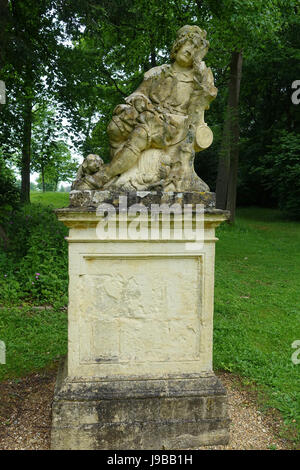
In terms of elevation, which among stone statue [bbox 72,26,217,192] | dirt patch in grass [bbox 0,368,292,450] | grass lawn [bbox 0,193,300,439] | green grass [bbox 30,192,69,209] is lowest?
dirt patch in grass [bbox 0,368,292,450]

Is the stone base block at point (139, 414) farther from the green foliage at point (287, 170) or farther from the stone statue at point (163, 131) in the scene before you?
the green foliage at point (287, 170)

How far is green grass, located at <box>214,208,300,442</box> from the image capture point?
12.2ft

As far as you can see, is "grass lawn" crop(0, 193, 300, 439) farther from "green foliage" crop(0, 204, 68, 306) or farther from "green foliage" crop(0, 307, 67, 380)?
"green foliage" crop(0, 204, 68, 306)

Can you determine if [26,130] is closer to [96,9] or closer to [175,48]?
[96,9]

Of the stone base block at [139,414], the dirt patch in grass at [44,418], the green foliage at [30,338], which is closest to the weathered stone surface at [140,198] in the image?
the stone base block at [139,414]

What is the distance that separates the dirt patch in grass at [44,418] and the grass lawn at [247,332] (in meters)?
0.16

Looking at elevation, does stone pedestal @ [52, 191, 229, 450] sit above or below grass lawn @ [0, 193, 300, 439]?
above

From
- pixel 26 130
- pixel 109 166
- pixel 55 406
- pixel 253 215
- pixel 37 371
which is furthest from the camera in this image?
pixel 253 215

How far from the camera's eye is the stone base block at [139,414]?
107 inches

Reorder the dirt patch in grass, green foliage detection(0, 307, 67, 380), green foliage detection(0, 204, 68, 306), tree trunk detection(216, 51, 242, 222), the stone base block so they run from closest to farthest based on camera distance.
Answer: the stone base block → the dirt patch in grass → green foliage detection(0, 307, 67, 380) → green foliage detection(0, 204, 68, 306) → tree trunk detection(216, 51, 242, 222)

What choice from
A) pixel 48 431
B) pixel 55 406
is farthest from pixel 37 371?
pixel 55 406

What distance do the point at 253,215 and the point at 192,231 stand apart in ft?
54.7

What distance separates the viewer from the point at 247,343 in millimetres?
4551

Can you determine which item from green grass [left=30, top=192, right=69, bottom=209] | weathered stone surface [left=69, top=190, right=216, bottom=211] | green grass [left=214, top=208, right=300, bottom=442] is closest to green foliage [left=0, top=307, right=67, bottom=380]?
green grass [left=214, top=208, right=300, bottom=442]
